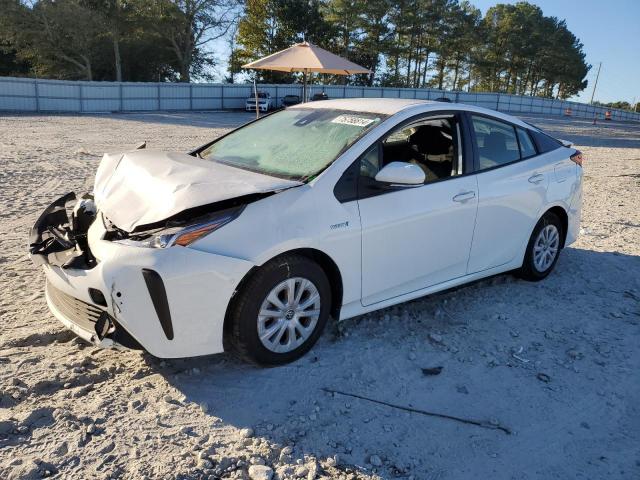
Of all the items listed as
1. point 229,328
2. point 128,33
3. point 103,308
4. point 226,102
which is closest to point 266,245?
point 229,328

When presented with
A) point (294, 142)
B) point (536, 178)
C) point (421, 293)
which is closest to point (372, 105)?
point (294, 142)

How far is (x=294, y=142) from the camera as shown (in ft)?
13.5

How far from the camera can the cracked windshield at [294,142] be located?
148 inches

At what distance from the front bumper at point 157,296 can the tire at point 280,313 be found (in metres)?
0.11

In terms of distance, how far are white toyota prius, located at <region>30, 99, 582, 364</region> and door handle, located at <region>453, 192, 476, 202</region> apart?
0.02m

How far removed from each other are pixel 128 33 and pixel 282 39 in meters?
12.5

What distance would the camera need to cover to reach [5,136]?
631 inches

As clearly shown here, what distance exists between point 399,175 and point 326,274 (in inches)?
31.2

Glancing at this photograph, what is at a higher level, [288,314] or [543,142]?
[543,142]

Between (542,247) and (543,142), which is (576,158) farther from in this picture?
(542,247)

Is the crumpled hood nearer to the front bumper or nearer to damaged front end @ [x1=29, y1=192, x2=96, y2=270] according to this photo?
damaged front end @ [x1=29, y1=192, x2=96, y2=270]

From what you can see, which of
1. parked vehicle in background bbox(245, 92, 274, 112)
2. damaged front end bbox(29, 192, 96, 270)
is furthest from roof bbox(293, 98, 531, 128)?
parked vehicle in background bbox(245, 92, 274, 112)

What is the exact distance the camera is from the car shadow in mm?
2869

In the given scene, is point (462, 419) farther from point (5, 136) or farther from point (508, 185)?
point (5, 136)
